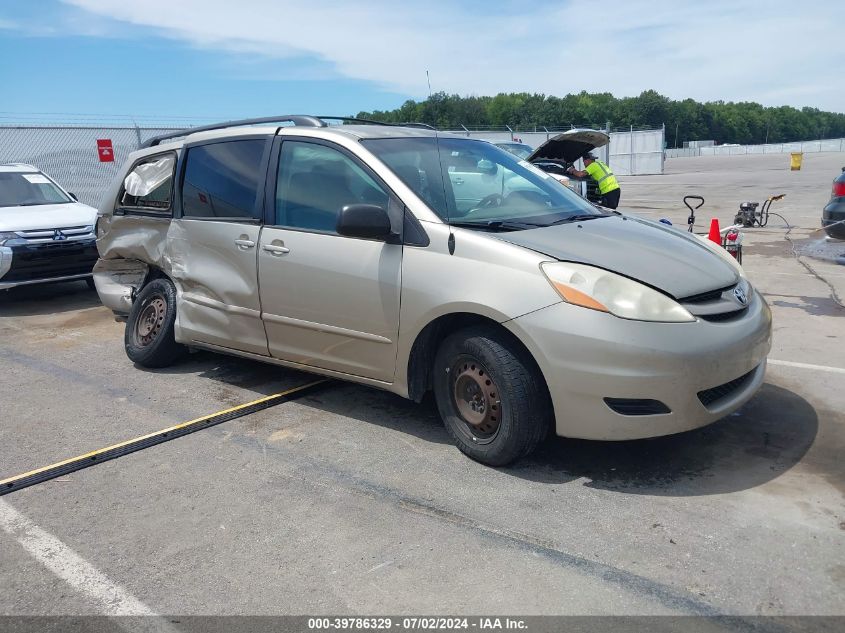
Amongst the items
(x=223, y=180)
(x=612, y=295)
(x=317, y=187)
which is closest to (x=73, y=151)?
(x=223, y=180)

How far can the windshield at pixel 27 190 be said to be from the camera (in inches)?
372

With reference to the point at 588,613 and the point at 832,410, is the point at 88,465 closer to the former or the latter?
the point at 588,613

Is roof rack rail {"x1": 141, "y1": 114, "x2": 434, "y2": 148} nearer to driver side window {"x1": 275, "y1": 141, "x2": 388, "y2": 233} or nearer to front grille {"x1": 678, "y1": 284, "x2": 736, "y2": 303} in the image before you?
driver side window {"x1": 275, "y1": 141, "x2": 388, "y2": 233}

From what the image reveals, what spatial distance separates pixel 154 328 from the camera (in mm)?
5734

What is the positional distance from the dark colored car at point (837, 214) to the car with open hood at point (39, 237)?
368 inches

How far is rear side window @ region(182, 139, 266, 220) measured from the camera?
4824mm

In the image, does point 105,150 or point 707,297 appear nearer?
point 707,297

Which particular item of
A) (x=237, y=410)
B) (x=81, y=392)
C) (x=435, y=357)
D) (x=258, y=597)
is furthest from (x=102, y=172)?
(x=258, y=597)

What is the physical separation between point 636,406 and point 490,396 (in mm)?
736

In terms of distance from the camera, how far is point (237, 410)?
4.80 m

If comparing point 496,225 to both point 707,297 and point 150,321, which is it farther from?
point 150,321

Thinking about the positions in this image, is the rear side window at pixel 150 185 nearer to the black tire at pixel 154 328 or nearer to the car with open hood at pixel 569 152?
the black tire at pixel 154 328

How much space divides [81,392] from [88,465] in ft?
4.91

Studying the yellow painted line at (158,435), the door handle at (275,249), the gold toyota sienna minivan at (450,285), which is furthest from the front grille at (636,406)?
the yellow painted line at (158,435)
